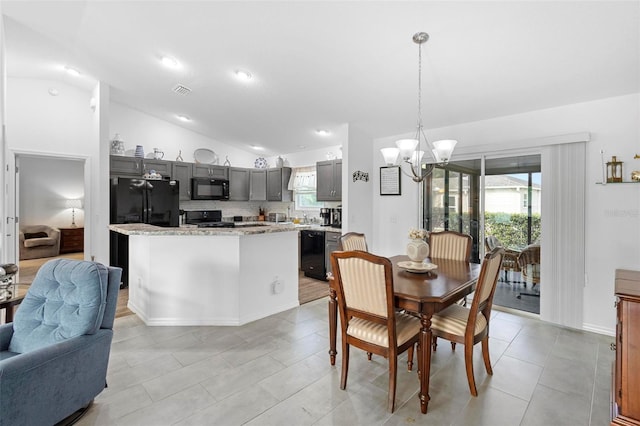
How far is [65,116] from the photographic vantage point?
16.0 ft

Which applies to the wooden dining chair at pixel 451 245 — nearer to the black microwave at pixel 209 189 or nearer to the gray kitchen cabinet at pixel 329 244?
the gray kitchen cabinet at pixel 329 244

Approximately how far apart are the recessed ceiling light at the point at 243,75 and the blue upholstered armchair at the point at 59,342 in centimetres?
259

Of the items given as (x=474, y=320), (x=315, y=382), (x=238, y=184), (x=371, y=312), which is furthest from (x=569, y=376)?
(x=238, y=184)

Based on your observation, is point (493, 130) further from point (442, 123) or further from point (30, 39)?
point (30, 39)

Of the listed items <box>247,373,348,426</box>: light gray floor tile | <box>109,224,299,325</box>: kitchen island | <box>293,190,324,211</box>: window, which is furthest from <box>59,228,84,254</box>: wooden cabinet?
<box>247,373,348,426</box>: light gray floor tile

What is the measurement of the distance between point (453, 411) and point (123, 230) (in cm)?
343

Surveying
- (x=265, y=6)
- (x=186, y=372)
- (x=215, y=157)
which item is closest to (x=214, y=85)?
(x=265, y=6)

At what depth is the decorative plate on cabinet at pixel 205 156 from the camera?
6293mm

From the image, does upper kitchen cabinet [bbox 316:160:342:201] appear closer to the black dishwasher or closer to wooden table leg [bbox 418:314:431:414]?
the black dishwasher

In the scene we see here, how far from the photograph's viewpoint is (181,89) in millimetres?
4227

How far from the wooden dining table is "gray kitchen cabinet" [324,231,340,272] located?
2.44m

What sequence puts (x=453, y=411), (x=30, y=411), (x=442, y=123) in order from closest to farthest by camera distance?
(x=30, y=411), (x=453, y=411), (x=442, y=123)

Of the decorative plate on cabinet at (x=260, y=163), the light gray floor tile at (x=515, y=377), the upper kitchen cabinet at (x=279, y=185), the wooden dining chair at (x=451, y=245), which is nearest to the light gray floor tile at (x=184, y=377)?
the light gray floor tile at (x=515, y=377)

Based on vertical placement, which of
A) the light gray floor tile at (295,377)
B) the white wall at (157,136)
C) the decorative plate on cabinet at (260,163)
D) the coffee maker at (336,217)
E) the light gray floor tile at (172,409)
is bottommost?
the light gray floor tile at (172,409)
